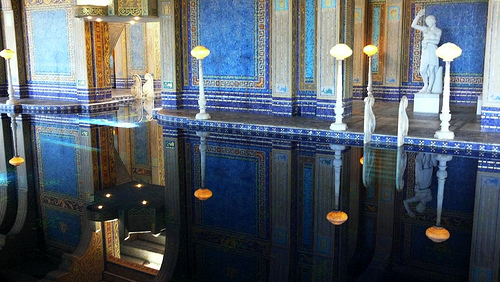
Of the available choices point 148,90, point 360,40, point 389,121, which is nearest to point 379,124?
point 389,121

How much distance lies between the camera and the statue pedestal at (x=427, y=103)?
29.0ft

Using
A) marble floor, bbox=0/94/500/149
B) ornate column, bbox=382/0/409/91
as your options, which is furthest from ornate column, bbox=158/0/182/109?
ornate column, bbox=382/0/409/91

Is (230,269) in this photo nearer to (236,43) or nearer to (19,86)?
(236,43)

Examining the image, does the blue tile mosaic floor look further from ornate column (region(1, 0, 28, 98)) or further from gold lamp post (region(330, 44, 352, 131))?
ornate column (region(1, 0, 28, 98))

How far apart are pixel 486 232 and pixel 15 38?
37.9 ft

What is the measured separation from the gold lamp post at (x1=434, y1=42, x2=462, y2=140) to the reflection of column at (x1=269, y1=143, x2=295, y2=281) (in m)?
2.00

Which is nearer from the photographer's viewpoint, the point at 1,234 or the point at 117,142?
the point at 1,234

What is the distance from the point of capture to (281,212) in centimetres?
373

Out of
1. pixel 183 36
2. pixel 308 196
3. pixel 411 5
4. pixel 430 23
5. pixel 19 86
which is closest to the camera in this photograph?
pixel 308 196

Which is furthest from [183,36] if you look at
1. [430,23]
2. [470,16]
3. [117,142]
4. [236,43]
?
[470,16]

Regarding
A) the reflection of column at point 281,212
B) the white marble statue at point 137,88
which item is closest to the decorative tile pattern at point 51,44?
the white marble statue at point 137,88

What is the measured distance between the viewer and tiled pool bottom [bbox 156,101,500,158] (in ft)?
19.5

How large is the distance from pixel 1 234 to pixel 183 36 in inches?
270

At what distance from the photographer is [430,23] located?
8.58 meters
